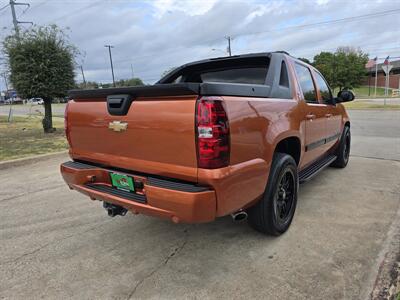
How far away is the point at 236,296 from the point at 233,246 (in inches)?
29.9

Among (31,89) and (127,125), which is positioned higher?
(31,89)

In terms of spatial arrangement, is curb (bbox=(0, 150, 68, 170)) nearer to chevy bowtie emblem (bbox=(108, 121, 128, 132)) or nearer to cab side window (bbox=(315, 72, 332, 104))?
chevy bowtie emblem (bbox=(108, 121, 128, 132))

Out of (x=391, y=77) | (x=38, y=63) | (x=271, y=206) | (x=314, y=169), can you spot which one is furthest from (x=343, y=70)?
(x=271, y=206)

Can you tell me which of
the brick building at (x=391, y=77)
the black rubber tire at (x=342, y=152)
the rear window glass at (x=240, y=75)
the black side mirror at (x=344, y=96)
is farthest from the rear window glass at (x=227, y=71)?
the brick building at (x=391, y=77)

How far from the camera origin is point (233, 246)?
10.2 ft

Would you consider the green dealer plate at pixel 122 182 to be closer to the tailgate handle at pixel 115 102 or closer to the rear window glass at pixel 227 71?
the tailgate handle at pixel 115 102

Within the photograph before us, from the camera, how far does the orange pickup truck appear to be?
227 cm

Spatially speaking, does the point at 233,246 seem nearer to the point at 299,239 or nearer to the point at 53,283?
the point at 299,239

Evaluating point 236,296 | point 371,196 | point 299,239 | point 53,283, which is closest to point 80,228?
point 53,283

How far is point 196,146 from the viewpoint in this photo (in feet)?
7.46

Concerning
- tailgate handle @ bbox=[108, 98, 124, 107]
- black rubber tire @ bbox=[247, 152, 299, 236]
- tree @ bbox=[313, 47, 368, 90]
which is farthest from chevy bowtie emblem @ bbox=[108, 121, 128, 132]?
tree @ bbox=[313, 47, 368, 90]

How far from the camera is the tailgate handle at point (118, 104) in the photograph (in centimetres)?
263

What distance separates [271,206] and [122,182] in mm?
1395

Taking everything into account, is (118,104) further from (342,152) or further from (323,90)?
(342,152)
